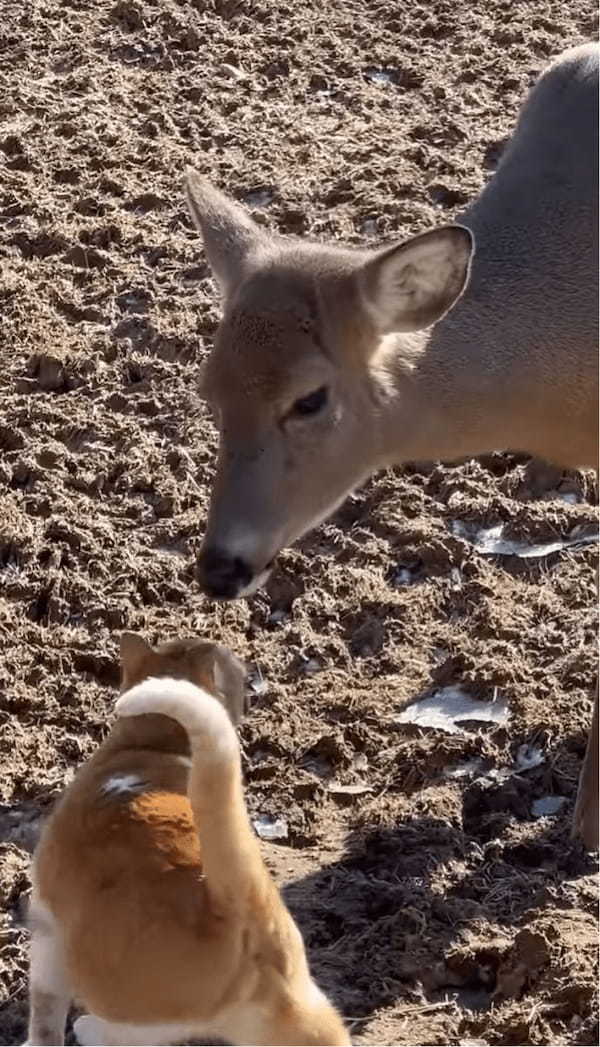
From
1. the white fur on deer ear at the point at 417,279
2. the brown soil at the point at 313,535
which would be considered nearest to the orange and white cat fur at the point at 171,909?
the brown soil at the point at 313,535

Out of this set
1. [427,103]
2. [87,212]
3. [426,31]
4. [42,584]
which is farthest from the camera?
[426,31]

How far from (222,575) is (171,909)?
1.15 m

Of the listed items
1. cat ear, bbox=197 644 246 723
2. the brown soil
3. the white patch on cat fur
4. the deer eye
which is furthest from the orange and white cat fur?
the deer eye

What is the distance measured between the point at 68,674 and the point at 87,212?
2646 millimetres

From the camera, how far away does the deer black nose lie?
4.49 m

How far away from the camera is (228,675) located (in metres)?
4.23

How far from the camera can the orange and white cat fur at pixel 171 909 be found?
3416 millimetres

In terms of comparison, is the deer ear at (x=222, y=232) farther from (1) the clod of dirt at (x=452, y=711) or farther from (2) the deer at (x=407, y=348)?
(1) the clod of dirt at (x=452, y=711)

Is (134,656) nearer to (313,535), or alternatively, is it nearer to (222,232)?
(222,232)

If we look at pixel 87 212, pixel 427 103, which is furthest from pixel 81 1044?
pixel 427 103

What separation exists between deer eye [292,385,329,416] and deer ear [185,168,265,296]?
1.46 ft

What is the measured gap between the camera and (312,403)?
460 centimetres

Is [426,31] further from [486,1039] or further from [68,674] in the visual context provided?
[486,1039]

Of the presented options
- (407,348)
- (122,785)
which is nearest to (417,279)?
(407,348)
